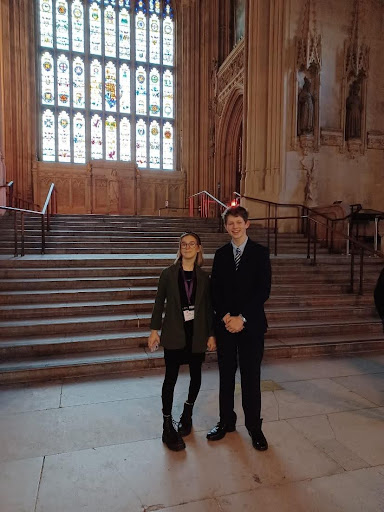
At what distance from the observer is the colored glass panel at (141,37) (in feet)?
66.2

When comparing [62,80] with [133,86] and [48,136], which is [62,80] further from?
[133,86]

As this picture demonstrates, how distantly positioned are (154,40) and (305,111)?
12.6 meters

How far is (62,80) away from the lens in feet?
63.1

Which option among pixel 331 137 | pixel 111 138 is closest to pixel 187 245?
pixel 331 137

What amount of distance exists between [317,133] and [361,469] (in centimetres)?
1067

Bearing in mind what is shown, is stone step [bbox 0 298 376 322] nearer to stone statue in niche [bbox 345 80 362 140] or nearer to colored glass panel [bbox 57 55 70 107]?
stone statue in niche [bbox 345 80 362 140]

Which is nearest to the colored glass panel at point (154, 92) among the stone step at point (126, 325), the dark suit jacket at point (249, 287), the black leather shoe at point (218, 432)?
the stone step at point (126, 325)

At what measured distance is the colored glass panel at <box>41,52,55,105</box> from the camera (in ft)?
62.2

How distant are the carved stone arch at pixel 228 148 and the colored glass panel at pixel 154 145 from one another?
3.64 meters

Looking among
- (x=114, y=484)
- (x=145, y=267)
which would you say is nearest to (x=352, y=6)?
(x=145, y=267)

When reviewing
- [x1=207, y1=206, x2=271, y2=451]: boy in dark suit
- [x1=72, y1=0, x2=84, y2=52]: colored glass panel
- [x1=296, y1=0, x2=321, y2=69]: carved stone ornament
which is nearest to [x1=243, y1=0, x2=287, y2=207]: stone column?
[x1=296, y1=0, x2=321, y2=69]: carved stone ornament

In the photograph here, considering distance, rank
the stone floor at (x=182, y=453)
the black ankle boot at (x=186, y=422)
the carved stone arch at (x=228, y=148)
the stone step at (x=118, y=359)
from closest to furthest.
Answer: the stone floor at (x=182, y=453), the black ankle boot at (x=186, y=422), the stone step at (x=118, y=359), the carved stone arch at (x=228, y=148)

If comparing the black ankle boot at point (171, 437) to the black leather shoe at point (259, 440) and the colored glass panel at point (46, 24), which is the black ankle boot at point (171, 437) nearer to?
the black leather shoe at point (259, 440)

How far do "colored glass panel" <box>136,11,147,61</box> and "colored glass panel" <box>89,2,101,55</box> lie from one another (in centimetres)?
193
